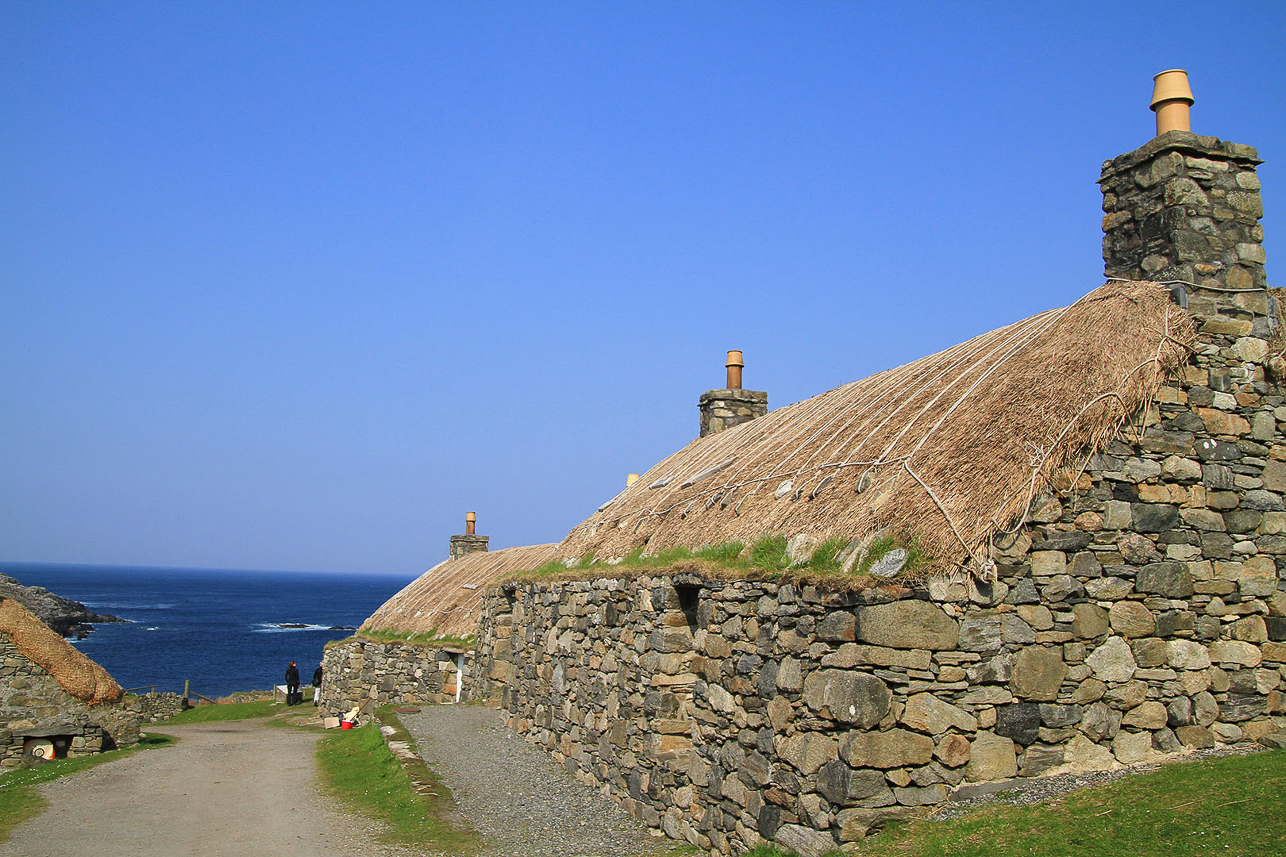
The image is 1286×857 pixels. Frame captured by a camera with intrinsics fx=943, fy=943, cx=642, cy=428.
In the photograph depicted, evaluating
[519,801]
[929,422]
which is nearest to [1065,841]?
[929,422]

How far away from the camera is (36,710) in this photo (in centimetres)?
1658

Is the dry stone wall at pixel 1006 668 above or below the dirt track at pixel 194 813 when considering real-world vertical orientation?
above

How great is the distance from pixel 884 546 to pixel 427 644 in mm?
19061

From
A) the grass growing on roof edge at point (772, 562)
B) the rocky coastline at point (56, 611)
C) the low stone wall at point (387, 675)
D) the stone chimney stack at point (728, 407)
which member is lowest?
the rocky coastline at point (56, 611)

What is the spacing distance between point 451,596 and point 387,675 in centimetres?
274

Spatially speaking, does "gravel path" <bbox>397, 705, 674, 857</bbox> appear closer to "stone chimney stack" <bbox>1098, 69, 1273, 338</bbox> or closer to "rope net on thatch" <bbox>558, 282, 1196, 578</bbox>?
"rope net on thatch" <bbox>558, 282, 1196, 578</bbox>

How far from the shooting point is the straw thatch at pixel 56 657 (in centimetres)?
1664

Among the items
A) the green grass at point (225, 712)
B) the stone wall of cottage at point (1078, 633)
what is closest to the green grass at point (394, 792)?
the stone wall of cottage at point (1078, 633)

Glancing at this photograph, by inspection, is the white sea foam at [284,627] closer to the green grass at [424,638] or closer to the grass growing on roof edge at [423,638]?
the grass growing on roof edge at [423,638]

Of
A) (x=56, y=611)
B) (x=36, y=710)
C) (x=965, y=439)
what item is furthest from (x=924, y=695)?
(x=56, y=611)

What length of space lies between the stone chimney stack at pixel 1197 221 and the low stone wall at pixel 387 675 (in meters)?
17.9

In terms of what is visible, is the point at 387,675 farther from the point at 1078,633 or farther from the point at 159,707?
the point at 1078,633

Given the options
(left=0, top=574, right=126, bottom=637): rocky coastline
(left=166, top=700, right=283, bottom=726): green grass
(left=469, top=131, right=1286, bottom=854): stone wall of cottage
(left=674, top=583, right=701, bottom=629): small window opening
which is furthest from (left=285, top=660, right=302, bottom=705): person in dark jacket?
(left=0, top=574, right=126, bottom=637): rocky coastline

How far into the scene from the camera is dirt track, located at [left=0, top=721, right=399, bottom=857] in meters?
10.2
